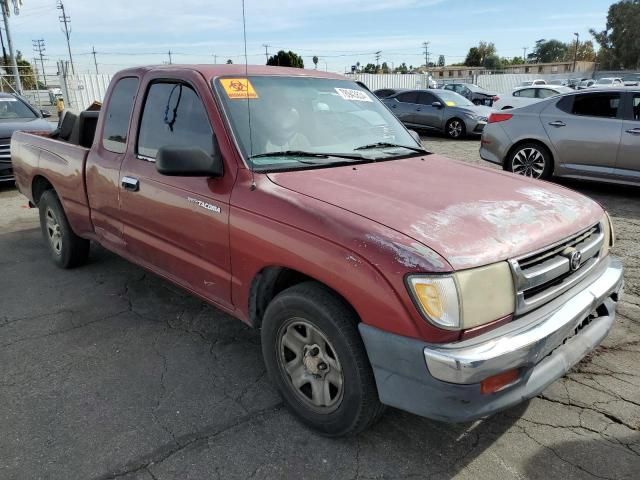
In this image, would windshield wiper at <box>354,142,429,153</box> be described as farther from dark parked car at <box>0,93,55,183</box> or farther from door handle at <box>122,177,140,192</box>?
dark parked car at <box>0,93,55,183</box>

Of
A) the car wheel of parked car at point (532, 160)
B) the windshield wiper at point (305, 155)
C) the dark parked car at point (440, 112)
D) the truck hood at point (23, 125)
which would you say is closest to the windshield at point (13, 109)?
the truck hood at point (23, 125)

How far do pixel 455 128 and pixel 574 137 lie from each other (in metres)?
7.98

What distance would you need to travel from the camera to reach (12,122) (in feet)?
31.1

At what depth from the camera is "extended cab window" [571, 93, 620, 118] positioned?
7461mm

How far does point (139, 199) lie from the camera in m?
3.56

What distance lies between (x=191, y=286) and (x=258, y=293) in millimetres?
716

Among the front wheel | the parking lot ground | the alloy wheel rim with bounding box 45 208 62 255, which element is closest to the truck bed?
the alloy wheel rim with bounding box 45 208 62 255

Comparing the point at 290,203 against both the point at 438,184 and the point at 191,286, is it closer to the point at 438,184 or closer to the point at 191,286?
the point at 438,184

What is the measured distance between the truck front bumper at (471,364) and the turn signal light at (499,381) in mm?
19

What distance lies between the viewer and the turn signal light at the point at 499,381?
2088mm

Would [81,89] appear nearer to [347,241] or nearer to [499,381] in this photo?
[347,241]

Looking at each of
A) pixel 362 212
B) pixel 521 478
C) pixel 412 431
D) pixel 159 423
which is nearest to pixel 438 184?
pixel 362 212

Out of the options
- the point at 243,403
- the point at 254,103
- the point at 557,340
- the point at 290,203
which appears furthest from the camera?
the point at 254,103

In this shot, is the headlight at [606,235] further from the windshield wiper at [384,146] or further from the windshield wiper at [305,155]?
the windshield wiper at [305,155]
